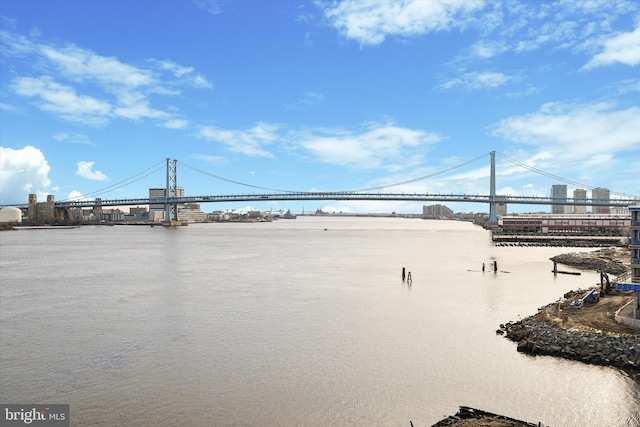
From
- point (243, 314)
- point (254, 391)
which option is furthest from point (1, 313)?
point (254, 391)

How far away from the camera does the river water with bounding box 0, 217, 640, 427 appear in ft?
26.0

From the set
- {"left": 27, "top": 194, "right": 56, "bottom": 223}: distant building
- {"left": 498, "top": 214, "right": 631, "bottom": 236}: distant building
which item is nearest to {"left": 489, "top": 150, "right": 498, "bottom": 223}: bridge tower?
{"left": 498, "top": 214, "right": 631, "bottom": 236}: distant building

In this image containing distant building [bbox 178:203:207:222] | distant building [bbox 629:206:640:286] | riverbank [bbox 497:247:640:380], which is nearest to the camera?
riverbank [bbox 497:247:640:380]

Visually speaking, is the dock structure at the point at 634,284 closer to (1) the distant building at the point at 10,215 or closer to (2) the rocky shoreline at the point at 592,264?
(2) the rocky shoreline at the point at 592,264

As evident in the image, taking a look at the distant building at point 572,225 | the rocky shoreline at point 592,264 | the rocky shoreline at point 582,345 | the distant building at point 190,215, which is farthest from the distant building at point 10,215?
the rocky shoreline at point 582,345

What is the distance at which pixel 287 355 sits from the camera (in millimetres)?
10758

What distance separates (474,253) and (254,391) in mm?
31360

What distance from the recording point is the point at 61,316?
47.6ft

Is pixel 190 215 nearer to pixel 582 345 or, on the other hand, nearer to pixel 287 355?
pixel 287 355

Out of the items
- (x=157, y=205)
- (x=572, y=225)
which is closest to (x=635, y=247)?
(x=572, y=225)

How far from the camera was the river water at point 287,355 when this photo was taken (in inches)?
313

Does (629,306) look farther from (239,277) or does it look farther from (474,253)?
(474,253)

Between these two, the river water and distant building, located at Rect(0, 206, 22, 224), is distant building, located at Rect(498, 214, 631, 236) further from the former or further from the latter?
distant building, located at Rect(0, 206, 22, 224)

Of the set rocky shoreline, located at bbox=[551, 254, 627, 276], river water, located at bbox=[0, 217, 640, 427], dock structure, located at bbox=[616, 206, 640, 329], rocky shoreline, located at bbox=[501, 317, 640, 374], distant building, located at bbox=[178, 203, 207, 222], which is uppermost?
distant building, located at bbox=[178, 203, 207, 222]
